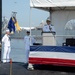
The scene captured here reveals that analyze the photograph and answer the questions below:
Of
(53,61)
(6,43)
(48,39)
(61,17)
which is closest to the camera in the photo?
(53,61)

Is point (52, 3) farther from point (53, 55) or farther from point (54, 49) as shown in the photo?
point (53, 55)

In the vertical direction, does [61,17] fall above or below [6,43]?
above

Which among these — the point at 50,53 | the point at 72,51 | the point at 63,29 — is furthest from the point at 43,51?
the point at 63,29

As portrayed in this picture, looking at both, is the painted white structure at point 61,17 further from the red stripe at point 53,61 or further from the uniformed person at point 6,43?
the red stripe at point 53,61

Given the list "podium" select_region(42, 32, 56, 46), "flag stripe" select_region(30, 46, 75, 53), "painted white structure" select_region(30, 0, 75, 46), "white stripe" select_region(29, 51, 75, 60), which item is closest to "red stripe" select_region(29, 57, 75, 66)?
"white stripe" select_region(29, 51, 75, 60)

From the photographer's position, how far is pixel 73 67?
1536 centimetres

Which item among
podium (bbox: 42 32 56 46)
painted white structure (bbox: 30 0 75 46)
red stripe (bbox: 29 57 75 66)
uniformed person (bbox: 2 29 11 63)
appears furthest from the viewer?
painted white structure (bbox: 30 0 75 46)

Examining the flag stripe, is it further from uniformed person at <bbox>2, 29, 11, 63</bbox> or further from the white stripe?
uniformed person at <bbox>2, 29, 11, 63</bbox>

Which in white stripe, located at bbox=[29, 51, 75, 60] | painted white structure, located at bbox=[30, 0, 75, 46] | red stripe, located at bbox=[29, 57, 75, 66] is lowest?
red stripe, located at bbox=[29, 57, 75, 66]

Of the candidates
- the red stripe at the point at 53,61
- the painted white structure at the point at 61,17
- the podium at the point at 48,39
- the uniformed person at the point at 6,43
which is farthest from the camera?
the painted white structure at the point at 61,17

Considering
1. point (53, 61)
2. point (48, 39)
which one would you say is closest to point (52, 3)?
point (48, 39)

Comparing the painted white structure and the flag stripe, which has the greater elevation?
the painted white structure

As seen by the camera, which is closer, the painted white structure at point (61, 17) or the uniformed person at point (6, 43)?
the uniformed person at point (6, 43)

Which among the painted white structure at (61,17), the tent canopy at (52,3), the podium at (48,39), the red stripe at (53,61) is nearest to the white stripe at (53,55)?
the red stripe at (53,61)
